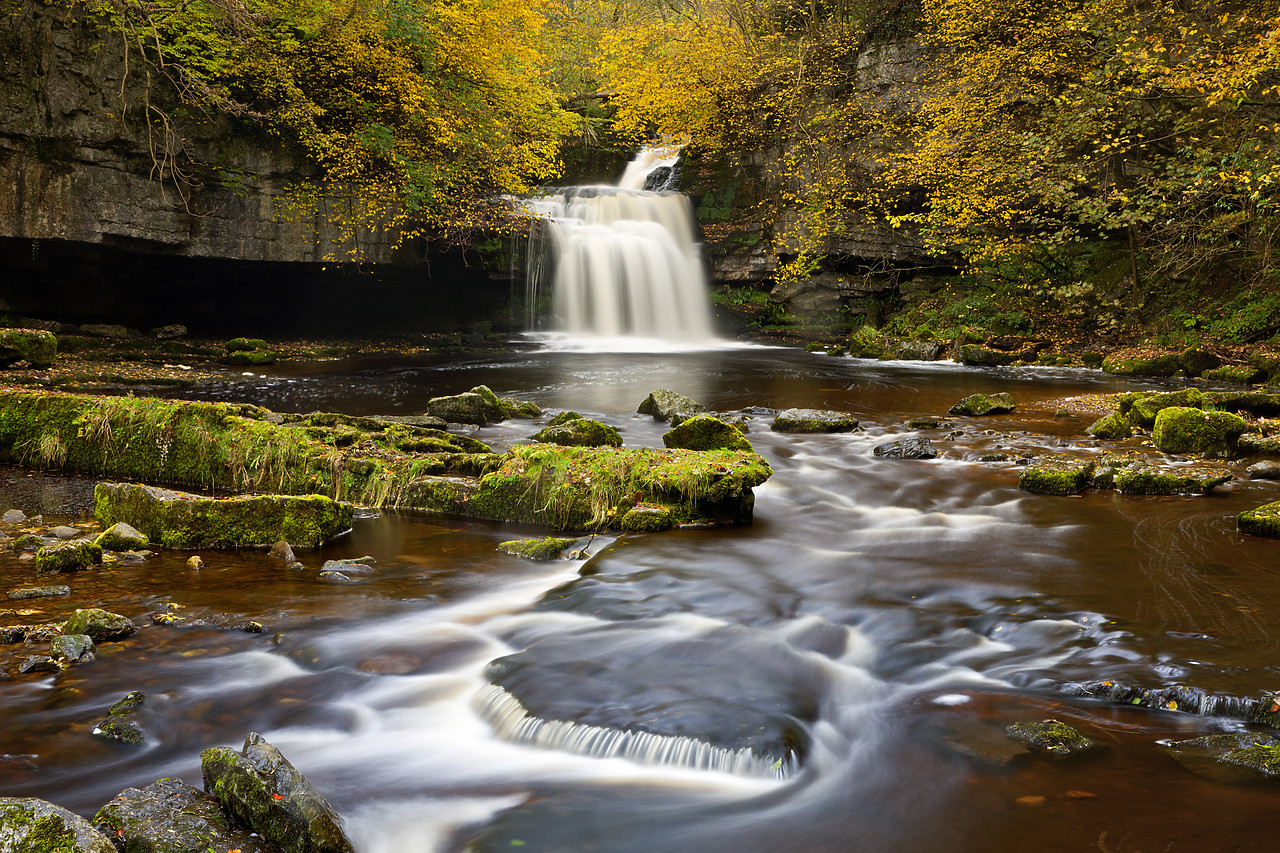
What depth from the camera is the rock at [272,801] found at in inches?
102

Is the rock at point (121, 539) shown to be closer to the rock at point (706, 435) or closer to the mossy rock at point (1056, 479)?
the rock at point (706, 435)

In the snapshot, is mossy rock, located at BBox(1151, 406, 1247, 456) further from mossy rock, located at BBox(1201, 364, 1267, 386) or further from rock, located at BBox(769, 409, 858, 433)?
mossy rock, located at BBox(1201, 364, 1267, 386)

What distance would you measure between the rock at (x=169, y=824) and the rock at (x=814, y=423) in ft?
32.8

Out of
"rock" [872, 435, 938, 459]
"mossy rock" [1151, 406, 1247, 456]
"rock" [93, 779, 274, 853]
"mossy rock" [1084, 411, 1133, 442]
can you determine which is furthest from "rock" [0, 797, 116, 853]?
"mossy rock" [1084, 411, 1133, 442]

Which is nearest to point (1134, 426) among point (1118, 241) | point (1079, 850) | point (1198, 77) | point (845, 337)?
point (1198, 77)

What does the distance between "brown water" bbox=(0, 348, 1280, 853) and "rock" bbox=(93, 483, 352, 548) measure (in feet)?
0.73

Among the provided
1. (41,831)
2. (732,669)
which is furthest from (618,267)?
(41,831)

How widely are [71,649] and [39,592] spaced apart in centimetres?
108

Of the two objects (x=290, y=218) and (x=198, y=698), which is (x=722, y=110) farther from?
(x=198, y=698)

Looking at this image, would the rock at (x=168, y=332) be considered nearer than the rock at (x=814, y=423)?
No

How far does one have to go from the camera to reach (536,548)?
6.21m

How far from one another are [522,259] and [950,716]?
2264cm

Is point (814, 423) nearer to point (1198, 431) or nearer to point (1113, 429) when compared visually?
point (1113, 429)

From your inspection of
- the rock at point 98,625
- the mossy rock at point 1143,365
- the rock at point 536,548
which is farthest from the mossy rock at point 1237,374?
the rock at point 98,625
